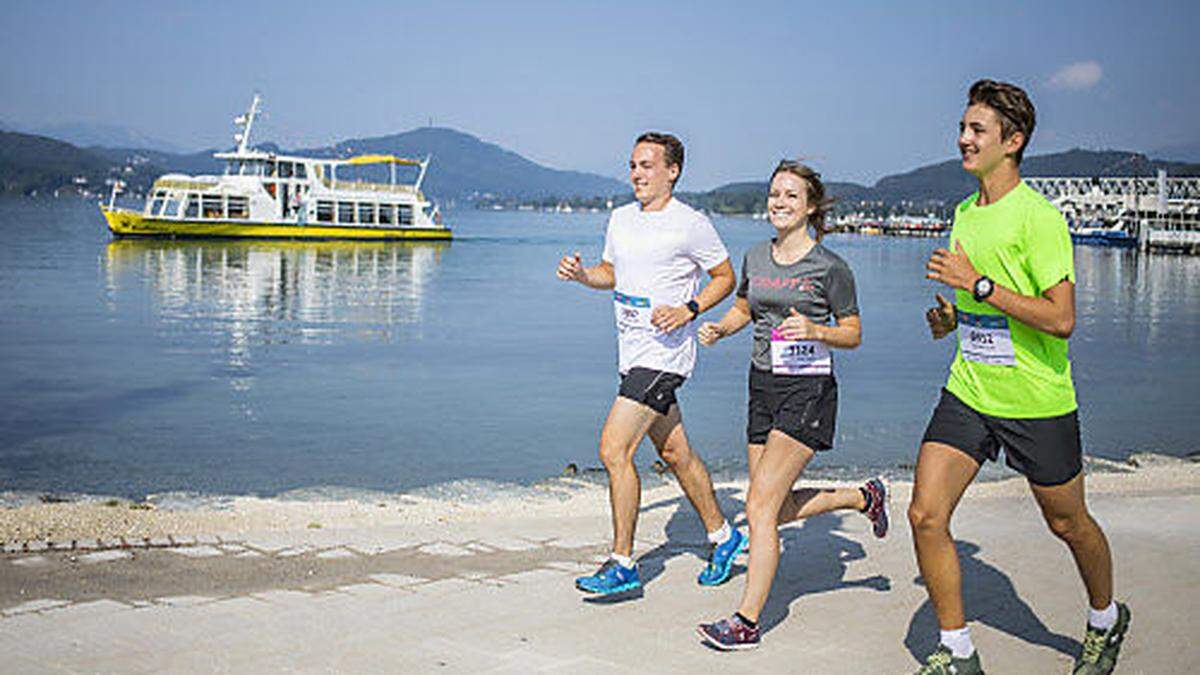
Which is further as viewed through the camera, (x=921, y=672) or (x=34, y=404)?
(x=34, y=404)

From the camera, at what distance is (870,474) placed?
476 inches

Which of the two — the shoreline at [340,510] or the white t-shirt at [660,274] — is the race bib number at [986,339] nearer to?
the white t-shirt at [660,274]

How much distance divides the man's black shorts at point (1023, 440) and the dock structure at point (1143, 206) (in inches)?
4205

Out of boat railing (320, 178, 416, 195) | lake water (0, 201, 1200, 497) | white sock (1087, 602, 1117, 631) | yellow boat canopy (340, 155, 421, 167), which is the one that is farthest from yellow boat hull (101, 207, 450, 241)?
white sock (1087, 602, 1117, 631)

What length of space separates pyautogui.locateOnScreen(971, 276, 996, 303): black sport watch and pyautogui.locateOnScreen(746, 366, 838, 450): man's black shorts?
3.81ft

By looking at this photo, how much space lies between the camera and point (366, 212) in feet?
257

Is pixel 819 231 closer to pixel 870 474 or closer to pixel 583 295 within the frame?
pixel 870 474

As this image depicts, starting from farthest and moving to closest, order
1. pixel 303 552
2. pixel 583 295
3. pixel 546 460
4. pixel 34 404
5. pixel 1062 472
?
pixel 583 295 < pixel 34 404 < pixel 546 460 < pixel 303 552 < pixel 1062 472

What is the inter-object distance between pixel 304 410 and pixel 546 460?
4.92 meters

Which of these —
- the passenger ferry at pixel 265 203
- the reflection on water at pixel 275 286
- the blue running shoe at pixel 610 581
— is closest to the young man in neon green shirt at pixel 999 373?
the blue running shoe at pixel 610 581

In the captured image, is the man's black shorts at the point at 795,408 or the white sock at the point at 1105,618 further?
the man's black shorts at the point at 795,408

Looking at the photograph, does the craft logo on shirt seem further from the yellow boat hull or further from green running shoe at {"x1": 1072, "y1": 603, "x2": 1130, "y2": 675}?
the yellow boat hull

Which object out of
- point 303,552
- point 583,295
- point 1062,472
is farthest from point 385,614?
point 583,295

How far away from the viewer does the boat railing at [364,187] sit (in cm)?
7581
